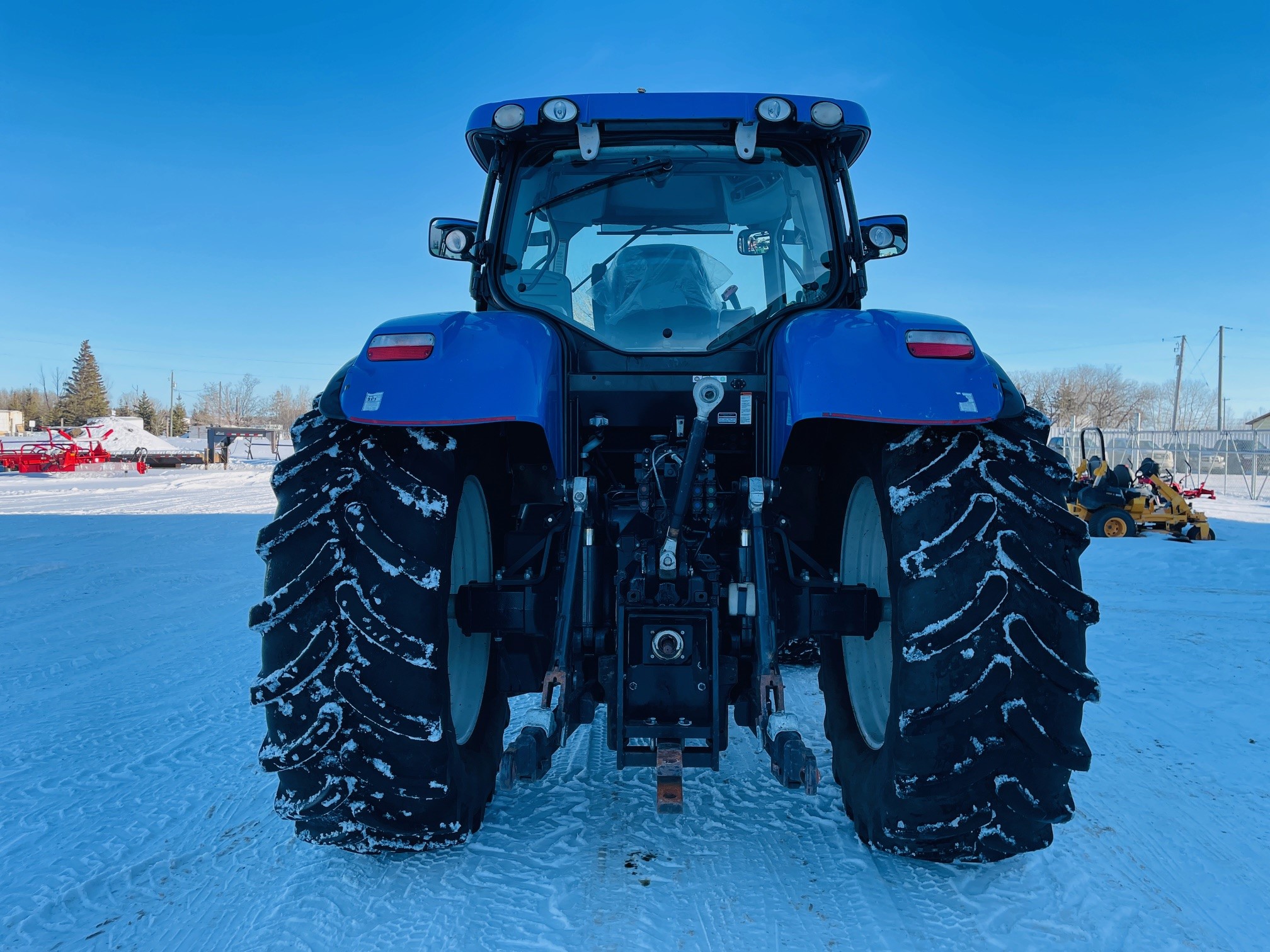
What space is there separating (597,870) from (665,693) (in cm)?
54

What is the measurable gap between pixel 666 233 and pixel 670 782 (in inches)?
75.5

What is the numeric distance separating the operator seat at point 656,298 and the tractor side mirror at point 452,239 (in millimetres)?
546

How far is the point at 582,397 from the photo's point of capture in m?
2.51

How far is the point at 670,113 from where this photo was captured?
2.68m

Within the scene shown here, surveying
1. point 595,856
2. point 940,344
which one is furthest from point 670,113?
point 595,856

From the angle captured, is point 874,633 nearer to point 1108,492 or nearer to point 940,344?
point 940,344

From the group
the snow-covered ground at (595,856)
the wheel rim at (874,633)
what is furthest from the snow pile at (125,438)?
the wheel rim at (874,633)

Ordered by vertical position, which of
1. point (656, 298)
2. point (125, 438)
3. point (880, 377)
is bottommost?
point (125, 438)

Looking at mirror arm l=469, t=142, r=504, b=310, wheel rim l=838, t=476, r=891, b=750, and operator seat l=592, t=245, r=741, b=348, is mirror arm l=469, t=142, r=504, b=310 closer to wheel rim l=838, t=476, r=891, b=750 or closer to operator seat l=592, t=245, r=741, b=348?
operator seat l=592, t=245, r=741, b=348

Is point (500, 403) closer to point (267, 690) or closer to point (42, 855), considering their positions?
point (267, 690)

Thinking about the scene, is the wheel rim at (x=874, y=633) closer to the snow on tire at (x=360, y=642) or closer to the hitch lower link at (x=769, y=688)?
the hitch lower link at (x=769, y=688)

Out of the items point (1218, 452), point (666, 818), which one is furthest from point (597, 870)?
point (1218, 452)

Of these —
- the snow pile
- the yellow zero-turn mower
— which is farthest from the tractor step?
the snow pile

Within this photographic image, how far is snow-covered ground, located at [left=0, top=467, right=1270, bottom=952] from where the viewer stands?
191cm
